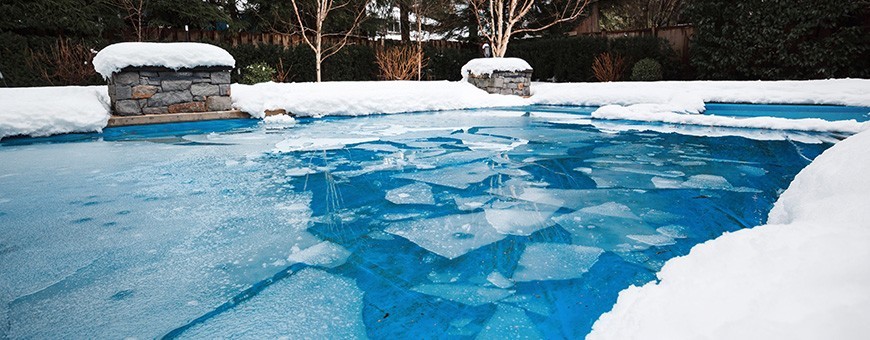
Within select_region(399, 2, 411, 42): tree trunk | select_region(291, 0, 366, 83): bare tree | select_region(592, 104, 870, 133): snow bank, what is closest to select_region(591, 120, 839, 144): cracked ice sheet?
select_region(592, 104, 870, 133): snow bank

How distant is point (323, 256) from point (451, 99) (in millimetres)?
6495

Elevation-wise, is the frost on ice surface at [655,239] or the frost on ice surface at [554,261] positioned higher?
the frost on ice surface at [655,239]

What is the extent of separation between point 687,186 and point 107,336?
277 cm

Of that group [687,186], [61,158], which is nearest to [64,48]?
[61,158]

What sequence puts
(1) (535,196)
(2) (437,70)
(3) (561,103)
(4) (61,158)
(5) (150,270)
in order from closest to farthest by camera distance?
(5) (150,270)
(1) (535,196)
(4) (61,158)
(3) (561,103)
(2) (437,70)

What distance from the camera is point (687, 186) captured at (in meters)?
2.65

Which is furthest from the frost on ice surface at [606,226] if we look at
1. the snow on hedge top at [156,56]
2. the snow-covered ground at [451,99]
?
the snow on hedge top at [156,56]

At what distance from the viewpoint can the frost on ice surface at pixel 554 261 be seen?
1.56 metres

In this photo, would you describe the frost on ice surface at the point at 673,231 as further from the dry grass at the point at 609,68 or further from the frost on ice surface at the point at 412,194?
the dry grass at the point at 609,68

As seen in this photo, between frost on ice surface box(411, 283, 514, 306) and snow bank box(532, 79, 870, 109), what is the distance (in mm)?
6515

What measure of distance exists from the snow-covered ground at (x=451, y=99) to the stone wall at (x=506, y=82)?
0.32 metres

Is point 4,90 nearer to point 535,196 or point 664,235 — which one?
point 535,196

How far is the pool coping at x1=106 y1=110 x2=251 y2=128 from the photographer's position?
16.9 feet

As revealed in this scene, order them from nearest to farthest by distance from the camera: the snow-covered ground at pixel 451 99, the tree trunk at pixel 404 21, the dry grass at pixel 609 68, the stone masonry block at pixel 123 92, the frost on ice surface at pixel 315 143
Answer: the frost on ice surface at pixel 315 143, the snow-covered ground at pixel 451 99, the stone masonry block at pixel 123 92, the dry grass at pixel 609 68, the tree trunk at pixel 404 21
